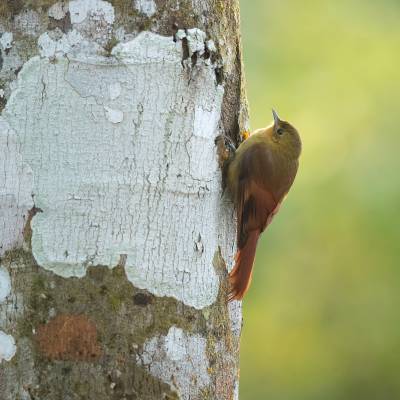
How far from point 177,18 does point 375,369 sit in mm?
6033

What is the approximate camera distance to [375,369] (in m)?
8.64

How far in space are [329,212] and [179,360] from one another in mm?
4407

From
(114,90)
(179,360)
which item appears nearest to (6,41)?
(114,90)

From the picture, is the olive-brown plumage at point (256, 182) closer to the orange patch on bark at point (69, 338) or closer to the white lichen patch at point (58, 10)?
the orange patch on bark at point (69, 338)

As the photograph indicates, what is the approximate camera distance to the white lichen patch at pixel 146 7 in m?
3.19

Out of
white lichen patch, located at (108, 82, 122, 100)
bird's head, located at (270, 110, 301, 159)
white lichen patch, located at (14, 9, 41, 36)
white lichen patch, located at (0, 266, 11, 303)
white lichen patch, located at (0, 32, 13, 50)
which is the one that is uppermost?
bird's head, located at (270, 110, 301, 159)

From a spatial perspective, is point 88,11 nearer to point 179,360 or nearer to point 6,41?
point 6,41

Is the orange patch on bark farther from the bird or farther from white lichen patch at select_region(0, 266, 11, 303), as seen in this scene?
the bird

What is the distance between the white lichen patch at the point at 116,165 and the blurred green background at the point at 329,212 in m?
3.96

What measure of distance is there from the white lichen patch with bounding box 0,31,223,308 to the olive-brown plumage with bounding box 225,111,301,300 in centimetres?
42

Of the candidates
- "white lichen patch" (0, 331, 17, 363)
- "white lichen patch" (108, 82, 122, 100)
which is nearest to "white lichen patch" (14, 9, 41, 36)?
"white lichen patch" (108, 82, 122, 100)

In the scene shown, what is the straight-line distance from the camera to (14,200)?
3018 mm

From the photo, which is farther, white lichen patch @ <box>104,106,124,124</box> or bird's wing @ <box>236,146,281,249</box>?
bird's wing @ <box>236,146,281,249</box>

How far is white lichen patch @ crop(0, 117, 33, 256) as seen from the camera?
9.88 feet
